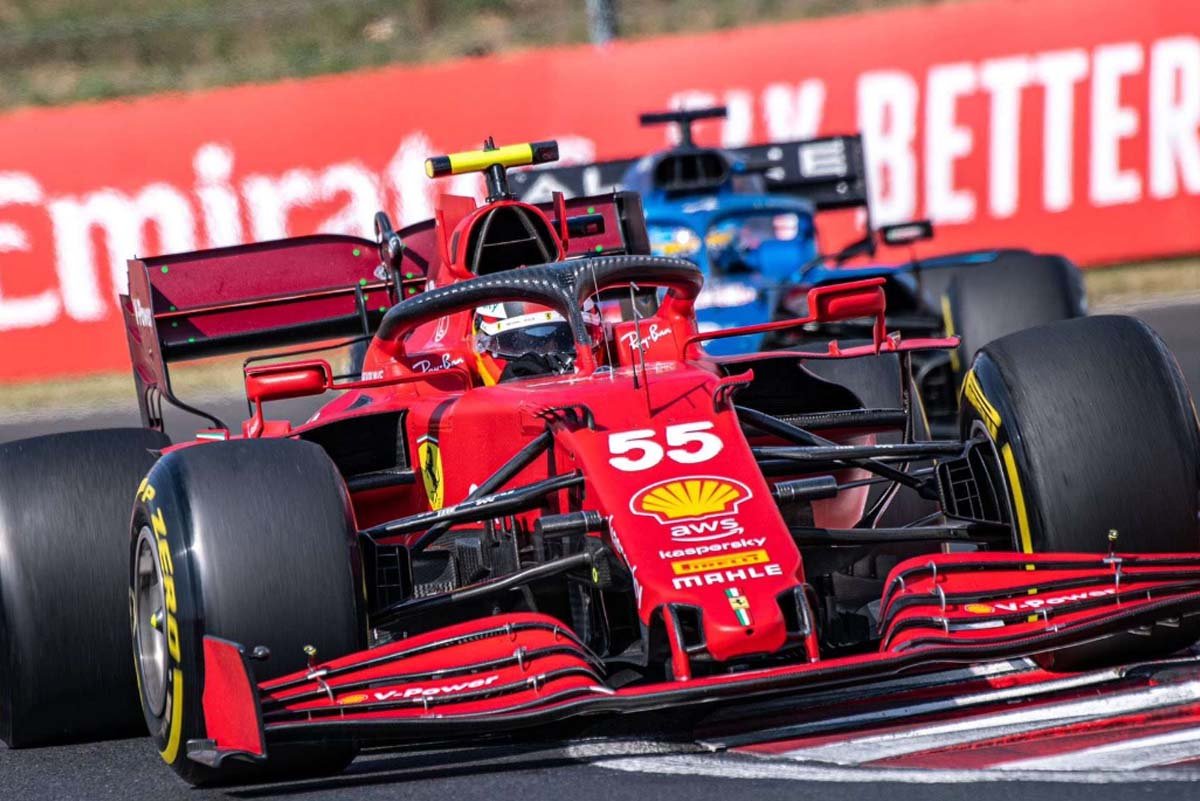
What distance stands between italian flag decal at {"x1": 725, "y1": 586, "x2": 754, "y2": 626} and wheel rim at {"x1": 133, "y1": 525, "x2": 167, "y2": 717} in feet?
5.44

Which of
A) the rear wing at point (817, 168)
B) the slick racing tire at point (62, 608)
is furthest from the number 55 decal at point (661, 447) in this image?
the rear wing at point (817, 168)

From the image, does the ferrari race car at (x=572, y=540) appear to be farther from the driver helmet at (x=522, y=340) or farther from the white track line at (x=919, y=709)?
the white track line at (x=919, y=709)

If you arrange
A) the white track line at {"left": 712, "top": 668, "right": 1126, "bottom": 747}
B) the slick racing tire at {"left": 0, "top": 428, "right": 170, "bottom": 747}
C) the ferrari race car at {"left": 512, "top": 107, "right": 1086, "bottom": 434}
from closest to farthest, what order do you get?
the white track line at {"left": 712, "top": 668, "right": 1126, "bottom": 747}, the slick racing tire at {"left": 0, "top": 428, "right": 170, "bottom": 747}, the ferrari race car at {"left": 512, "top": 107, "right": 1086, "bottom": 434}

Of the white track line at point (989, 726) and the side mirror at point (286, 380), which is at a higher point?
the side mirror at point (286, 380)

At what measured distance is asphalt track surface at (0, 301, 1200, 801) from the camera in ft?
14.6

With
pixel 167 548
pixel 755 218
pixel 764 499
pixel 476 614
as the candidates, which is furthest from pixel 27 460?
pixel 755 218

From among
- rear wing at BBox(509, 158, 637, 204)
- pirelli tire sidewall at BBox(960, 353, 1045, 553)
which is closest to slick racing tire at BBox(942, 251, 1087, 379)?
rear wing at BBox(509, 158, 637, 204)

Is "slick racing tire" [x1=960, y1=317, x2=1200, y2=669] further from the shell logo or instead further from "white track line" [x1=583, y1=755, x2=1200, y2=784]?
"white track line" [x1=583, y1=755, x2=1200, y2=784]

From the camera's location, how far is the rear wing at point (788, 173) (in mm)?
12367

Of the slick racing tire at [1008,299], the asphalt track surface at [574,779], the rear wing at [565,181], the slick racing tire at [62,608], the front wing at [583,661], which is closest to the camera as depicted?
the asphalt track surface at [574,779]

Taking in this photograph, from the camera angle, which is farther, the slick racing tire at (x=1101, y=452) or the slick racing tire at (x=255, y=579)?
the slick racing tire at (x=1101, y=452)

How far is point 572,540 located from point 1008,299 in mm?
5591

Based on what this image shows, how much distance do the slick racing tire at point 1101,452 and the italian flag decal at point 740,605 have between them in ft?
3.41

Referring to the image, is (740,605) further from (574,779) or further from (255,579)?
(255,579)
